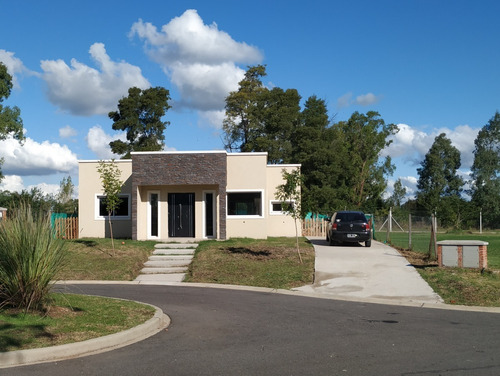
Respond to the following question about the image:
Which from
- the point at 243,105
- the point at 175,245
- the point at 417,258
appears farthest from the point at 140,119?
the point at 417,258

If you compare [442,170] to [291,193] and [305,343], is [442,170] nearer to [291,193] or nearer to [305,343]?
[291,193]

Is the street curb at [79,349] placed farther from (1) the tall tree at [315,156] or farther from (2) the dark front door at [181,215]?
(1) the tall tree at [315,156]

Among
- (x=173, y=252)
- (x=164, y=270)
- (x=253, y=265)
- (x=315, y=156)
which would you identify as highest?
(x=315, y=156)

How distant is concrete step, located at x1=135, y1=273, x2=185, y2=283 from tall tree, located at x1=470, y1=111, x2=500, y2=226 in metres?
50.3

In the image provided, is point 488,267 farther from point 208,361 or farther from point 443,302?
point 208,361

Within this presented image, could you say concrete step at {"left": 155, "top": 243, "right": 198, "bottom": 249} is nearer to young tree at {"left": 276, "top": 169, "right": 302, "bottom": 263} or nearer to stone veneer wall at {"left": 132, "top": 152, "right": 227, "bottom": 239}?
stone veneer wall at {"left": 132, "top": 152, "right": 227, "bottom": 239}

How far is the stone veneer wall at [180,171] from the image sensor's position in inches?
914

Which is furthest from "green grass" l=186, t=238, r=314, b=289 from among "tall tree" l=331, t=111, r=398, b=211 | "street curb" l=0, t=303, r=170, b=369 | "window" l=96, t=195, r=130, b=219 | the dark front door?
"tall tree" l=331, t=111, r=398, b=211

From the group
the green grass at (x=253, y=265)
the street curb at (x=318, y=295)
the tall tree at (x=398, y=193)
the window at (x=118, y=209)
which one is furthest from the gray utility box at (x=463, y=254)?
the tall tree at (x=398, y=193)

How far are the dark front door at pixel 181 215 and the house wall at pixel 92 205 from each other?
2.40 metres

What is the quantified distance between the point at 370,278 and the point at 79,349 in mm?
9805

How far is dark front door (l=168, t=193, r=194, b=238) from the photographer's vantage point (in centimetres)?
2477

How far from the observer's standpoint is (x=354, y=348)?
7523mm

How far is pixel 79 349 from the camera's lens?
739 cm
